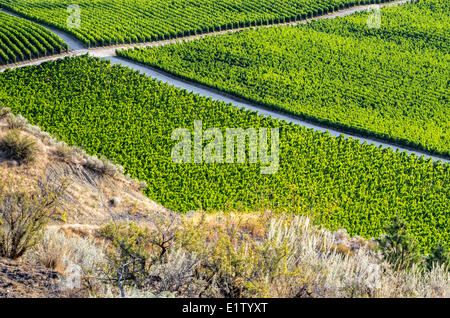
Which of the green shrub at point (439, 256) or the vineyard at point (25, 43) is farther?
the vineyard at point (25, 43)

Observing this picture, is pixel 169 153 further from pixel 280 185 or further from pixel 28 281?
pixel 28 281

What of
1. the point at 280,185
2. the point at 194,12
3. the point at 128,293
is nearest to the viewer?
the point at 128,293

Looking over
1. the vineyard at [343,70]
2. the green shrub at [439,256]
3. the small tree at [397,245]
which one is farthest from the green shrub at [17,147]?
the vineyard at [343,70]

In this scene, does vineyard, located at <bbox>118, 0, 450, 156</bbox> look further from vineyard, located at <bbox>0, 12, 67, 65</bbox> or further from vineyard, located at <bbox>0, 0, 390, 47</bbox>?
vineyard, located at <bbox>0, 12, 67, 65</bbox>

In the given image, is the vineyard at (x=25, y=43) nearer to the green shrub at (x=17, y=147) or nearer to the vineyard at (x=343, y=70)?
the vineyard at (x=343, y=70)

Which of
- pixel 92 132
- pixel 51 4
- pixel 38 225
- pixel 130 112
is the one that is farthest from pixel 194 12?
pixel 38 225

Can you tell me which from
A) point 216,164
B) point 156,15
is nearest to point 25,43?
point 156,15
